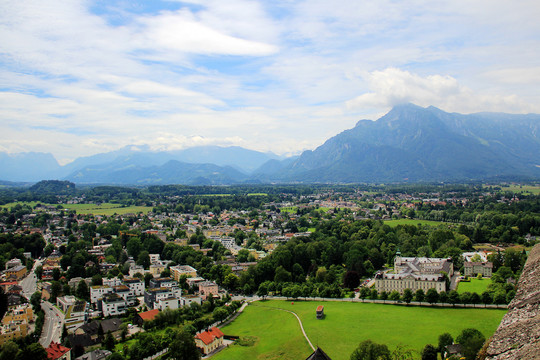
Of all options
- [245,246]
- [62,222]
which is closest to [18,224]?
[62,222]

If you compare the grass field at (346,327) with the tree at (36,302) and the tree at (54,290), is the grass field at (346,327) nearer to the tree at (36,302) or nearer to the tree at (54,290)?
the tree at (36,302)

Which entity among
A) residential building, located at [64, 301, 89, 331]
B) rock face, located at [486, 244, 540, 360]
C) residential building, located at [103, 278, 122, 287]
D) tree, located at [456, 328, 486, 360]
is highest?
rock face, located at [486, 244, 540, 360]

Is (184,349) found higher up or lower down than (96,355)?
higher up

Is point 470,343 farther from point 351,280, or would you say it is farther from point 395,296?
point 351,280

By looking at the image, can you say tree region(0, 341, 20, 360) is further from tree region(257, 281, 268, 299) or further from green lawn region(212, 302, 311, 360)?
tree region(257, 281, 268, 299)

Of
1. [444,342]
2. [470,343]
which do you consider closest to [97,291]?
[444,342]

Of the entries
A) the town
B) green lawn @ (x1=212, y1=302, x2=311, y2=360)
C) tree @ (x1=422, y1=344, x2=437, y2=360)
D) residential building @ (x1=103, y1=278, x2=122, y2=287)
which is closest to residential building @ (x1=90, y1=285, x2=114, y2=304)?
the town
